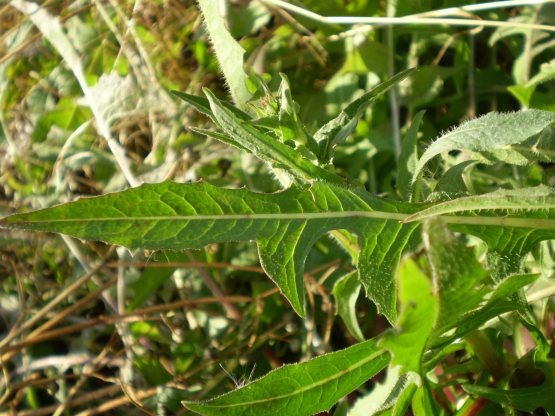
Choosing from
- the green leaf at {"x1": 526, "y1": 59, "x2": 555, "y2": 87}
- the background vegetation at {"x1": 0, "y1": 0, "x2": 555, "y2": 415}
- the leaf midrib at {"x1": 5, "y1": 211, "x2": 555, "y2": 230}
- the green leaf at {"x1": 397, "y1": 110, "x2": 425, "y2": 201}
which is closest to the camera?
the leaf midrib at {"x1": 5, "y1": 211, "x2": 555, "y2": 230}

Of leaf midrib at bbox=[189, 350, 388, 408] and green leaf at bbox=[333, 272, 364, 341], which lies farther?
green leaf at bbox=[333, 272, 364, 341]

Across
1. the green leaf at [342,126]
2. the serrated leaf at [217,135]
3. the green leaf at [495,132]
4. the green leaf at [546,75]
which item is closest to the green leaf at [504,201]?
the green leaf at [495,132]

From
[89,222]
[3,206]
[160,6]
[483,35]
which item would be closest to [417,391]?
[89,222]

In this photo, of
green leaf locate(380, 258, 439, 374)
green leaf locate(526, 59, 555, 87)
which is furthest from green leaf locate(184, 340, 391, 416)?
green leaf locate(526, 59, 555, 87)

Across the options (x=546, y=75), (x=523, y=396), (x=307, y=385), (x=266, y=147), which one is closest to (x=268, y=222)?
(x=266, y=147)

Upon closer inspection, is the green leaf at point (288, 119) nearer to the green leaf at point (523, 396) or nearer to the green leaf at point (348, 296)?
the green leaf at point (348, 296)

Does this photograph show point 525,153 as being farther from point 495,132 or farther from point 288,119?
point 288,119

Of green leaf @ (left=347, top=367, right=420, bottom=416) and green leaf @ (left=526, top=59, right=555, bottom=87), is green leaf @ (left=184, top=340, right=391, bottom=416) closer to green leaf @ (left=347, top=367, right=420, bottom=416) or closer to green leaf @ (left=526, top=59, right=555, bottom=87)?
green leaf @ (left=347, top=367, right=420, bottom=416)
